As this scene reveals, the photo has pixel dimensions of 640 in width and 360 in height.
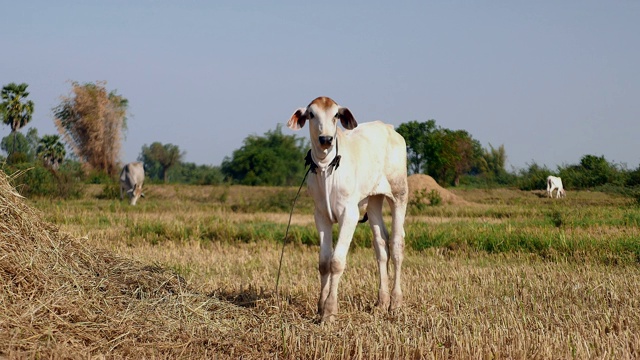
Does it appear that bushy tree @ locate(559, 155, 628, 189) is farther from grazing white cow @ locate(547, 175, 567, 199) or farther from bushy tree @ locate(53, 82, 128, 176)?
bushy tree @ locate(53, 82, 128, 176)

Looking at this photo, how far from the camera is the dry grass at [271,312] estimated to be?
523 centimetres

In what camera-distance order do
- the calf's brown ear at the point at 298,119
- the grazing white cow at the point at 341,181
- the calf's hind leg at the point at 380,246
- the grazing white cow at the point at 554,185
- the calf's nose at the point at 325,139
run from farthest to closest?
the grazing white cow at the point at 554,185 < the calf's hind leg at the point at 380,246 < the calf's brown ear at the point at 298,119 < the grazing white cow at the point at 341,181 < the calf's nose at the point at 325,139

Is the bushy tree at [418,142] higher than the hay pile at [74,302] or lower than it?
higher

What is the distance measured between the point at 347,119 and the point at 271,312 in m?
1.87

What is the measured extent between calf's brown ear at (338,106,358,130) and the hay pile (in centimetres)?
198

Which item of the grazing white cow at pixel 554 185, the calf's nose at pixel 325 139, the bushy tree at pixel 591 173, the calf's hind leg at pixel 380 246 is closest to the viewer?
the calf's nose at pixel 325 139

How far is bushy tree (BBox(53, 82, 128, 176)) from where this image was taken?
44531 millimetres

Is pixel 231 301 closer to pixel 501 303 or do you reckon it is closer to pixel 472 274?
pixel 501 303

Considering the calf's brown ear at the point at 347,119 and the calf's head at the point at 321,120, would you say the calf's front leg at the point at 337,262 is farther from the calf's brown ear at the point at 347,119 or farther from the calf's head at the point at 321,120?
the calf's brown ear at the point at 347,119

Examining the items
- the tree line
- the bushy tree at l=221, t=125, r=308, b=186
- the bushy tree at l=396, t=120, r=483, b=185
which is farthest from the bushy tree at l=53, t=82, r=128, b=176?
the bushy tree at l=396, t=120, r=483, b=185

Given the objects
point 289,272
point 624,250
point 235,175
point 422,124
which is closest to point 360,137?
point 289,272

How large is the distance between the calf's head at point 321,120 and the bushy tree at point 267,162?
45.6m

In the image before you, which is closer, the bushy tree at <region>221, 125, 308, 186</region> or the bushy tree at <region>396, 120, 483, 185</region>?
the bushy tree at <region>396, 120, 483, 185</region>

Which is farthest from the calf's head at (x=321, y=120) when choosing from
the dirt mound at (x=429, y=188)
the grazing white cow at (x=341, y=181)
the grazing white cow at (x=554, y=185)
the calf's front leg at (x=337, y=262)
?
the grazing white cow at (x=554, y=185)
